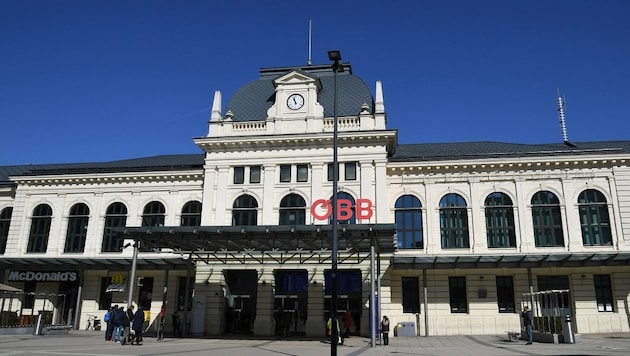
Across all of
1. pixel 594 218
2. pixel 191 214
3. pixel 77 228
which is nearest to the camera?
pixel 594 218

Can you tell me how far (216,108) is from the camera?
36.1m

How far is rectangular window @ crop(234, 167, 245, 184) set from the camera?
34906mm

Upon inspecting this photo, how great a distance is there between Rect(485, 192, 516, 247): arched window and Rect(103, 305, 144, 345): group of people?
69.2 feet

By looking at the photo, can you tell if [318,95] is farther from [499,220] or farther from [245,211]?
[499,220]

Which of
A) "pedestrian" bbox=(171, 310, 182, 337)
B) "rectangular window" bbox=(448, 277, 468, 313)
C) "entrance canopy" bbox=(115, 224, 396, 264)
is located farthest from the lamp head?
"pedestrian" bbox=(171, 310, 182, 337)

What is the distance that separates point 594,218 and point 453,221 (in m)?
8.48

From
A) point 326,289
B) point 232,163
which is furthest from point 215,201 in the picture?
point 326,289

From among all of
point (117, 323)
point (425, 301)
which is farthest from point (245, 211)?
point (425, 301)

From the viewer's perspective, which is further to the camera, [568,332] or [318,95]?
[318,95]

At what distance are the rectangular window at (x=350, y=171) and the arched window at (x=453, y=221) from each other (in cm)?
591

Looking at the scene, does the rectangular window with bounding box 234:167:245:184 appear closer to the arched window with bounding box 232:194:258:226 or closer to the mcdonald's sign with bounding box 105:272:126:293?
the arched window with bounding box 232:194:258:226

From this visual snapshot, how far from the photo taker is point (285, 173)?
113 ft

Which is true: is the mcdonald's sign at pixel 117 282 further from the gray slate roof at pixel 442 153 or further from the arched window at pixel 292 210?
the arched window at pixel 292 210

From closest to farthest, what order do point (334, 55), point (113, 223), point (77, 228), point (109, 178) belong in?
1. point (334, 55)
2. point (113, 223)
3. point (77, 228)
4. point (109, 178)
